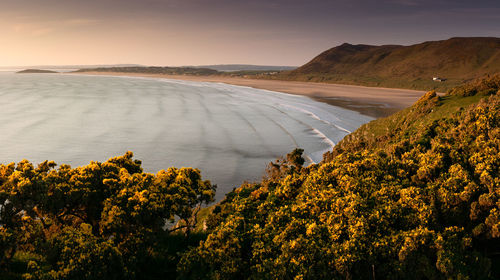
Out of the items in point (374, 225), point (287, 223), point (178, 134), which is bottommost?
point (178, 134)

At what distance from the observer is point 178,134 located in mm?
38719

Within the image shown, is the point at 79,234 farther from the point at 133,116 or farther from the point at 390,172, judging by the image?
the point at 133,116

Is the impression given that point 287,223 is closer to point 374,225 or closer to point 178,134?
point 374,225

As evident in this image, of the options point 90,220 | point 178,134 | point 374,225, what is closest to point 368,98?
point 178,134

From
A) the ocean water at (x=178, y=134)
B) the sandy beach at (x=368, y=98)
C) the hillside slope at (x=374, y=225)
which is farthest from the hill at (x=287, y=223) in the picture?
the sandy beach at (x=368, y=98)

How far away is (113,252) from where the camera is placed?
7.13 metres

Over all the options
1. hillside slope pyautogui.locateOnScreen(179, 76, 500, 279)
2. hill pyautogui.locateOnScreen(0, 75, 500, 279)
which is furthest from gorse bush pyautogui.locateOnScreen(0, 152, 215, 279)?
hillside slope pyautogui.locateOnScreen(179, 76, 500, 279)

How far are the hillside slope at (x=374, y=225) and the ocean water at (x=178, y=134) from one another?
41.1 feet

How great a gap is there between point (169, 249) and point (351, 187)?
6182 mm

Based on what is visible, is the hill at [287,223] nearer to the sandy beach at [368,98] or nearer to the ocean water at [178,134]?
the ocean water at [178,134]

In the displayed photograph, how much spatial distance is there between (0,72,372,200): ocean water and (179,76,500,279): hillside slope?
12.5 meters

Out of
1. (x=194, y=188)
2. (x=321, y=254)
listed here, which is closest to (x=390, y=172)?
(x=321, y=254)

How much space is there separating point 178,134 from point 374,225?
33.7 metres

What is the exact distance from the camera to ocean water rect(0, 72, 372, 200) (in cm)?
2802
